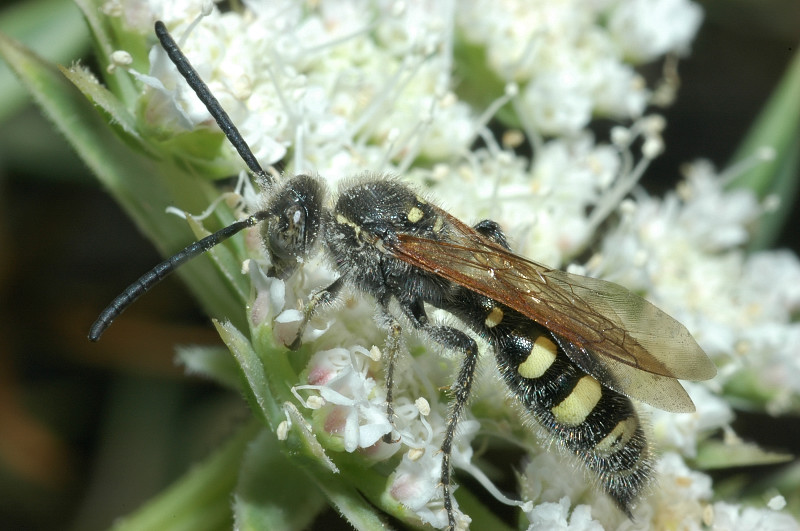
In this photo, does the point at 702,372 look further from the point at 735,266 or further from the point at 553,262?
the point at 735,266

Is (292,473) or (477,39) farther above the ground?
(477,39)

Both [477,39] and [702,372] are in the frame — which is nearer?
[702,372]

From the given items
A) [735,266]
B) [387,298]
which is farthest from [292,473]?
[735,266]

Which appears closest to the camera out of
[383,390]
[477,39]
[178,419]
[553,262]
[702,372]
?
[702,372]

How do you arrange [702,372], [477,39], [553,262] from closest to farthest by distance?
1. [702,372]
2. [553,262]
3. [477,39]

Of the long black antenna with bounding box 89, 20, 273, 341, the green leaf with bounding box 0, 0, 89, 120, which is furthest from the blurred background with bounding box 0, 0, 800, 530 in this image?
the long black antenna with bounding box 89, 20, 273, 341

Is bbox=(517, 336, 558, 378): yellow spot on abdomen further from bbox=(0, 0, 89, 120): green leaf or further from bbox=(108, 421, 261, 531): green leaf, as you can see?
bbox=(0, 0, 89, 120): green leaf

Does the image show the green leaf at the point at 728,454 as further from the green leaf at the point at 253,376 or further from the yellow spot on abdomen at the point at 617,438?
the green leaf at the point at 253,376

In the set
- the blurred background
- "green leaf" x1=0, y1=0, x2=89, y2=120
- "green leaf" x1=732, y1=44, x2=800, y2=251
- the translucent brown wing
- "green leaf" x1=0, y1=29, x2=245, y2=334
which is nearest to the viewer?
the translucent brown wing
